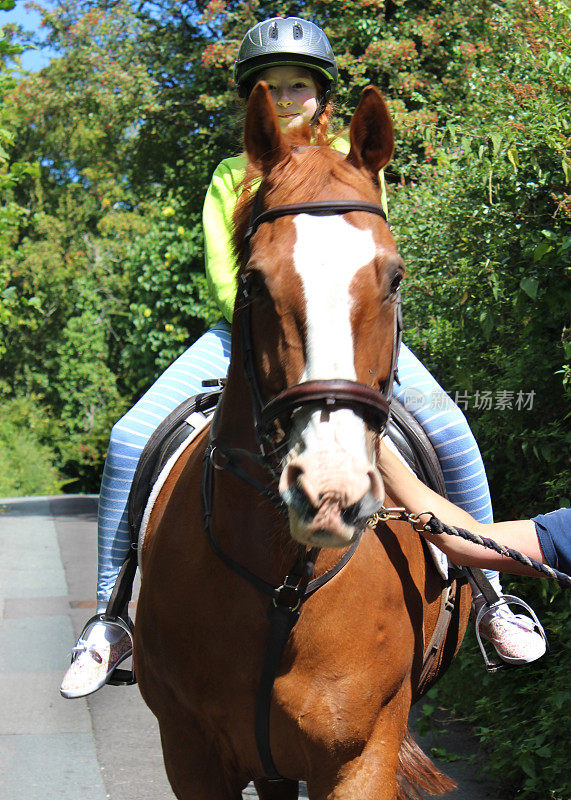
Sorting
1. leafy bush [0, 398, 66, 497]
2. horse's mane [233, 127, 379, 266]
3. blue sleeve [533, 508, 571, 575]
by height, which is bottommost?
leafy bush [0, 398, 66, 497]

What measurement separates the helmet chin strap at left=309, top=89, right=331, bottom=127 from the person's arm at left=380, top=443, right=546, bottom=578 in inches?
44.9

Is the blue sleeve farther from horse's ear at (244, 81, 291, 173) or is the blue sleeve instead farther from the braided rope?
horse's ear at (244, 81, 291, 173)

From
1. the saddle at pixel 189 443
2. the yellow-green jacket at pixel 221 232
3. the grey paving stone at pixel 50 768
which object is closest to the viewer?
the yellow-green jacket at pixel 221 232

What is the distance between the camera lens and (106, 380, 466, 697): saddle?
3.31 metres

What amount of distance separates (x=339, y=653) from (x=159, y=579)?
0.62 metres

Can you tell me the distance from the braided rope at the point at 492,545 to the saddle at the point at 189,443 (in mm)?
698

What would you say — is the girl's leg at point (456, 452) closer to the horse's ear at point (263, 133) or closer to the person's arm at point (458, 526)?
the person's arm at point (458, 526)

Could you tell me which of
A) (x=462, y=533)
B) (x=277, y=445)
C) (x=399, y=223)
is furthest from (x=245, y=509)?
(x=399, y=223)

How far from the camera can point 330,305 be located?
204 centimetres

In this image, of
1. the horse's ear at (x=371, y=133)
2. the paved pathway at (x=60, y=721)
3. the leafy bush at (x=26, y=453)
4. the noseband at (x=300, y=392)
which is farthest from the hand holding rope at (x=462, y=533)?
the leafy bush at (x=26, y=453)

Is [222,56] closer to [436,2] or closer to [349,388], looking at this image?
[436,2]

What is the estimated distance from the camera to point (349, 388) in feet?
6.49

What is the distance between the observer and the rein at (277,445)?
2.00 meters

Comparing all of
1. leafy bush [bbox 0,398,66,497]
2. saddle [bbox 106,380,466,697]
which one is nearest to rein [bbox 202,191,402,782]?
saddle [bbox 106,380,466,697]
